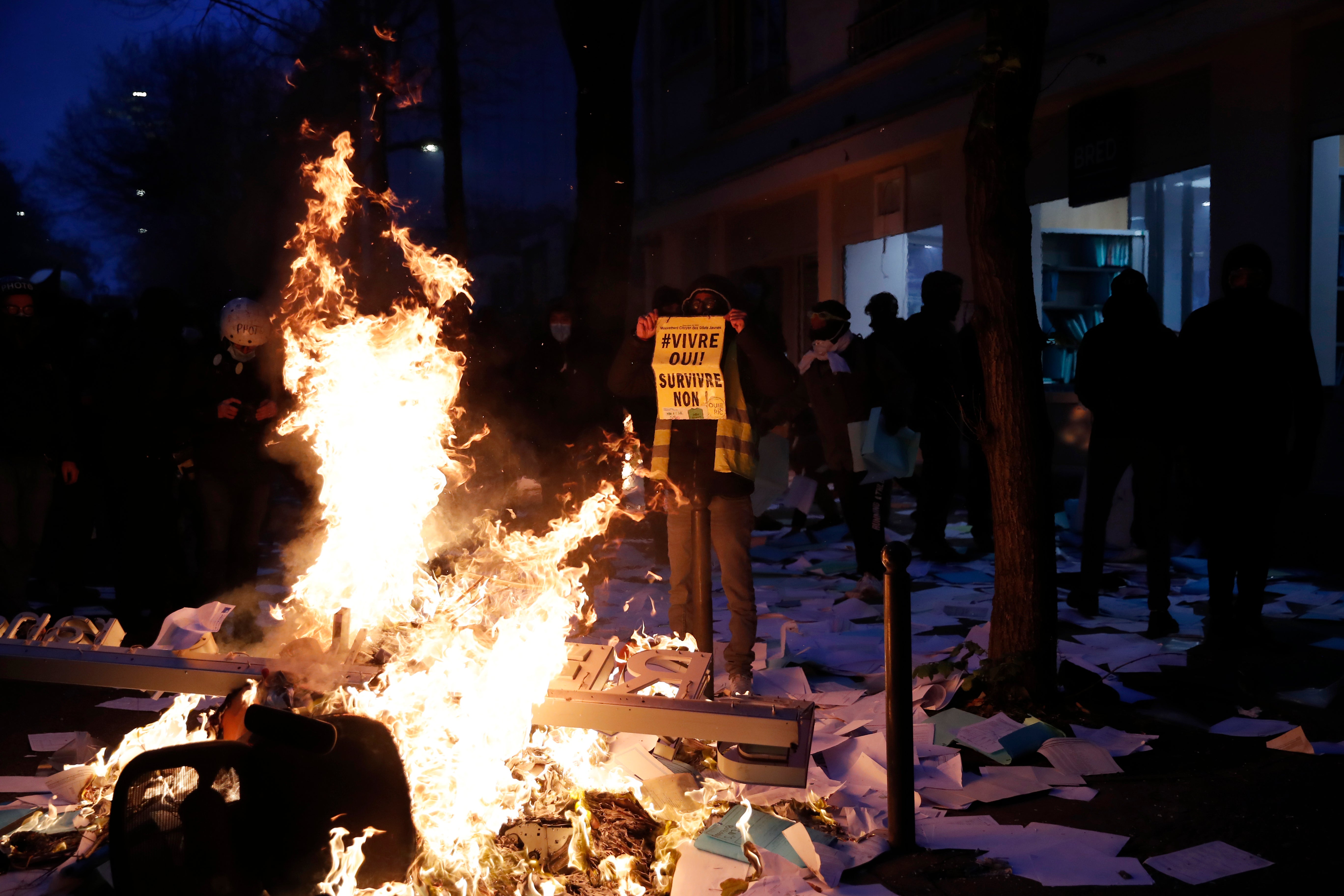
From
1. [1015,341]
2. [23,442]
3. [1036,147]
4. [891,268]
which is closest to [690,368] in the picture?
[1015,341]

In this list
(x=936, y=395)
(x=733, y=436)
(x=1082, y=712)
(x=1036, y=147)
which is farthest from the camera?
(x=1036, y=147)

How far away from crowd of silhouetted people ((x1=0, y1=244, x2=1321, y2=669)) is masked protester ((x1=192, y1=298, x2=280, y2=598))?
1 centimetres

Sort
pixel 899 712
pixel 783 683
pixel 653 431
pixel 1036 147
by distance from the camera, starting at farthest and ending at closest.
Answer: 1. pixel 1036 147
2. pixel 653 431
3. pixel 783 683
4. pixel 899 712

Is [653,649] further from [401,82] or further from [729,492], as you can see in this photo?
[401,82]

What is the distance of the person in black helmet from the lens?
6.48m

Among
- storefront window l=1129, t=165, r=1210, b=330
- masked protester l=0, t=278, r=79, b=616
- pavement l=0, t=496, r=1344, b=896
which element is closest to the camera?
pavement l=0, t=496, r=1344, b=896

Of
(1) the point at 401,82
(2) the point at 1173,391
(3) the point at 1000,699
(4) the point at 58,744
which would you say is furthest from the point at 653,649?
(1) the point at 401,82

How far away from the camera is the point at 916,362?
9.46 meters

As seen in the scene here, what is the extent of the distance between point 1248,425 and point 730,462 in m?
3.34

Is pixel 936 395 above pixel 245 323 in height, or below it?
below

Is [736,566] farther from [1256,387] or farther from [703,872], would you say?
[1256,387]

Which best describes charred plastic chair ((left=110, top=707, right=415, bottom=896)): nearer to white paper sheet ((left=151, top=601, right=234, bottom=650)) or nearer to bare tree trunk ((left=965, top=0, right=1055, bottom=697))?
white paper sheet ((left=151, top=601, right=234, bottom=650))

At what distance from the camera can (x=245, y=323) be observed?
23.8 ft

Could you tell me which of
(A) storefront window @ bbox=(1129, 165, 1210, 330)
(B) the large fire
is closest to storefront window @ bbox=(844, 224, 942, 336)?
(A) storefront window @ bbox=(1129, 165, 1210, 330)
